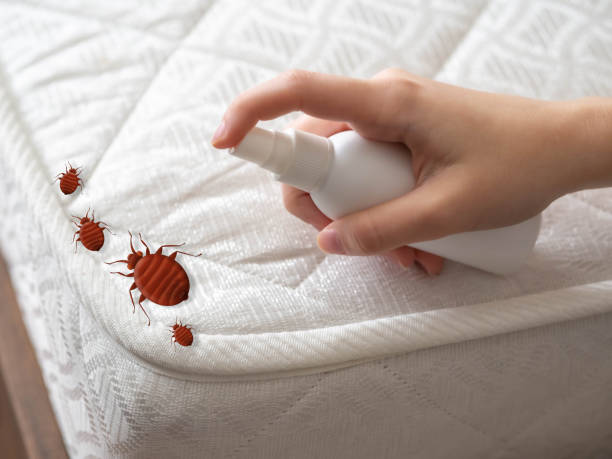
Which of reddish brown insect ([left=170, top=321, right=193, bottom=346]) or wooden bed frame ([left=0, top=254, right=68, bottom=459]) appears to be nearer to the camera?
reddish brown insect ([left=170, top=321, right=193, bottom=346])

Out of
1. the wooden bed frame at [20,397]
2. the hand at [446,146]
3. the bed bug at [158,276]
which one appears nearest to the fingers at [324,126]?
the hand at [446,146]

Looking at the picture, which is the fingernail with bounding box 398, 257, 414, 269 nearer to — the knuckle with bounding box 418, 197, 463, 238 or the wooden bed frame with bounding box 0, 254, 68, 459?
the knuckle with bounding box 418, 197, 463, 238

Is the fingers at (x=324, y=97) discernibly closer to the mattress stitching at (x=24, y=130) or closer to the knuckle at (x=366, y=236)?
the knuckle at (x=366, y=236)

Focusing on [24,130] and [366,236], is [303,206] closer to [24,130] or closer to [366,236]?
[366,236]

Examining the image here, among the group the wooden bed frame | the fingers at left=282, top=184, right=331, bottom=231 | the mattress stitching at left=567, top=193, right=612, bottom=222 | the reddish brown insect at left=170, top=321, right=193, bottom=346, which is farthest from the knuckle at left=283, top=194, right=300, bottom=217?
the wooden bed frame

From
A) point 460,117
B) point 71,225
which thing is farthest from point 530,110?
point 71,225

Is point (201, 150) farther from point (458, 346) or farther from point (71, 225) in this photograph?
point (458, 346)
